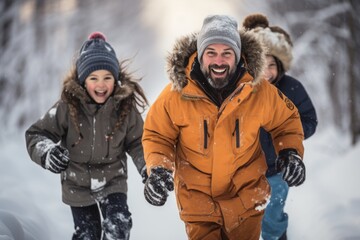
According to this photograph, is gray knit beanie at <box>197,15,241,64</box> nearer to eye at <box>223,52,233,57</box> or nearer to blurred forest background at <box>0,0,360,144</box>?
eye at <box>223,52,233,57</box>

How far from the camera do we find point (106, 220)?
4020 millimetres

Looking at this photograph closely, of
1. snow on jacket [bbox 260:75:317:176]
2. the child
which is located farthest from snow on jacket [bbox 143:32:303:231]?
snow on jacket [bbox 260:75:317:176]

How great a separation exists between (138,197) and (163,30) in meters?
23.6

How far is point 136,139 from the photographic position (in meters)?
4.26

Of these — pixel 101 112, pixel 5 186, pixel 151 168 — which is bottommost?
pixel 151 168

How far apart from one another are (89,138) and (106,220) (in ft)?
2.25

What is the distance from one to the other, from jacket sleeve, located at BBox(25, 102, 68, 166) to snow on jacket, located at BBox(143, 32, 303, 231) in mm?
974

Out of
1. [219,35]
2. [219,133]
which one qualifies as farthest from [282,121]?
[219,35]

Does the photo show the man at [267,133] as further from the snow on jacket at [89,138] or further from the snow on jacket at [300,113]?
the snow on jacket at [89,138]

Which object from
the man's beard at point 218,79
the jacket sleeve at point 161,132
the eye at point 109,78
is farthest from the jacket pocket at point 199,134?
the eye at point 109,78

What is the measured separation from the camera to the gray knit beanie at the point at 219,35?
3.42 metres

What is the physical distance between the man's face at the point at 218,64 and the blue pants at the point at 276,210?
5.32ft

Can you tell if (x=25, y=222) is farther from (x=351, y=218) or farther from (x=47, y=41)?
(x=47, y=41)

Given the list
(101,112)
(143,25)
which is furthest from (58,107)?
(143,25)
